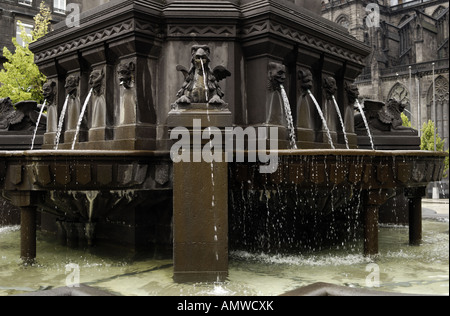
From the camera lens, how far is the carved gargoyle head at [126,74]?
7.31m

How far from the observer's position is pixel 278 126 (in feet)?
24.3

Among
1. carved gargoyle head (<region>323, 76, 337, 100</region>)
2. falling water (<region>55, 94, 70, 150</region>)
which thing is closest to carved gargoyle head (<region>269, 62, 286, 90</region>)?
carved gargoyle head (<region>323, 76, 337, 100</region>)

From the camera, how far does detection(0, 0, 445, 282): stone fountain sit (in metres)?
5.45

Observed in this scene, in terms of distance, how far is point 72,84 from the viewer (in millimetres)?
8531

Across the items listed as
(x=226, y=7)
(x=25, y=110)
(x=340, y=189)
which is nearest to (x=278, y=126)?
(x=340, y=189)

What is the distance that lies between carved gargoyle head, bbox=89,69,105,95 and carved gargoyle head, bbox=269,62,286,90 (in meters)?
2.86

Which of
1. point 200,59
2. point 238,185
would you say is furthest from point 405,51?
point 200,59

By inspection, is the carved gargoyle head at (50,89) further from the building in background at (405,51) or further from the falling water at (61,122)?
the building in background at (405,51)

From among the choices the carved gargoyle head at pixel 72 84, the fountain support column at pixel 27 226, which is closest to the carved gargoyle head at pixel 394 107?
the carved gargoyle head at pixel 72 84

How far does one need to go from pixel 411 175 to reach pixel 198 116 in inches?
134

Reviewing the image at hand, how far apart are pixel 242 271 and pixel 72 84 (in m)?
4.92

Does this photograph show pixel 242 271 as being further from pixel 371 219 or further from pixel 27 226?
pixel 27 226
